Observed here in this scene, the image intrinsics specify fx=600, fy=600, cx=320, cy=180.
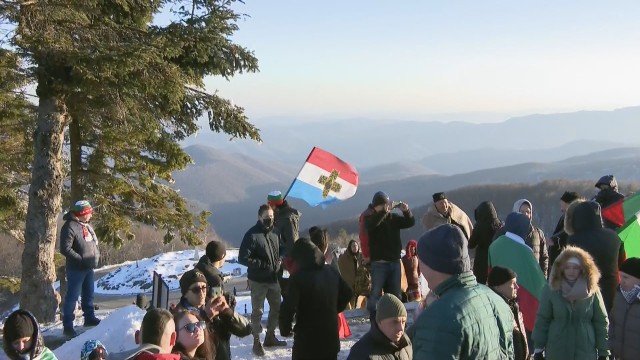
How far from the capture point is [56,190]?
10.1 meters

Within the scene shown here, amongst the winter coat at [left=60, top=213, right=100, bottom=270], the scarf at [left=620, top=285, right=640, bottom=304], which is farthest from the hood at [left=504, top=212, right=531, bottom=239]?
the winter coat at [left=60, top=213, right=100, bottom=270]

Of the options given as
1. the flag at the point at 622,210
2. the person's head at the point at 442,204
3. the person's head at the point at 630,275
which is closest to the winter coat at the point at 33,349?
the person's head at the point at 630,275

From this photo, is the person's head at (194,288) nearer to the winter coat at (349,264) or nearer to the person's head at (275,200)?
the person's head at (275,200)

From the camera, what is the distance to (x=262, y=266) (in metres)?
7.47

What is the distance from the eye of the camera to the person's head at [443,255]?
303cm

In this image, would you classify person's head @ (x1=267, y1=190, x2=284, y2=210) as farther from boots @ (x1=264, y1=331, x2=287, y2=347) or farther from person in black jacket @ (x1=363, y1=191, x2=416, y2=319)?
boots @ (x1=264, y1=331, x2=287, y2=347)

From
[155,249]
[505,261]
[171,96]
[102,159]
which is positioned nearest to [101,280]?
[155,249]

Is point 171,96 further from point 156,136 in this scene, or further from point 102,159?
point 102,159

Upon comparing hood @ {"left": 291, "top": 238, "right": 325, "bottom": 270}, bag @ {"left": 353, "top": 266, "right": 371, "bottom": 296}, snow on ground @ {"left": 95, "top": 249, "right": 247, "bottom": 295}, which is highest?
hood @ {"left": 291, "top": 238, "right": 325, "bottom": 270}

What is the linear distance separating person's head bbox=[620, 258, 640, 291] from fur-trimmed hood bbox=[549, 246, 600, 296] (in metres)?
0.28

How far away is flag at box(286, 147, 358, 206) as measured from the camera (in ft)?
37.3

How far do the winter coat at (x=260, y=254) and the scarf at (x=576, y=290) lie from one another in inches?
145

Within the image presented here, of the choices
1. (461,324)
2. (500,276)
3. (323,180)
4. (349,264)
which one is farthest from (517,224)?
(323,180)

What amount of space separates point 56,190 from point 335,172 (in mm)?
5020
